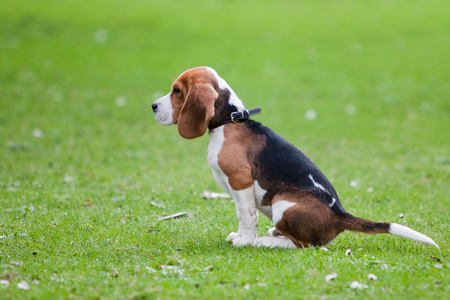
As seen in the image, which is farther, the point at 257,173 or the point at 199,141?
the point at 199,141

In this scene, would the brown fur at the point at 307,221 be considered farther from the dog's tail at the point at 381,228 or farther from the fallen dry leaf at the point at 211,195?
the fallen dry leaf at the point at 211,195

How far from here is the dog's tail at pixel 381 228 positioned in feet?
17.1

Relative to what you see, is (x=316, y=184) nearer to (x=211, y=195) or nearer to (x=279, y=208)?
(x=279, y=208)

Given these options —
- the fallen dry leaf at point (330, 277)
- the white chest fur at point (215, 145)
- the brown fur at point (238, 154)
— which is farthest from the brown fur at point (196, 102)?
the fallen dry leaf at point (330, 277)

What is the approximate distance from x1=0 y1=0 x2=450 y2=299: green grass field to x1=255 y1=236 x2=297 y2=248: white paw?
6.7 inches

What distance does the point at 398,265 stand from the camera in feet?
16.6

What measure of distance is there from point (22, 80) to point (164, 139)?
5343mm

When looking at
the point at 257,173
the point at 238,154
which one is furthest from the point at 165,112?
the point at 257,173

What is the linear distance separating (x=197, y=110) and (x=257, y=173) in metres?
0.85

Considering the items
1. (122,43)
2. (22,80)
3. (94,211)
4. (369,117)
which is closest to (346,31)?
(369,117)

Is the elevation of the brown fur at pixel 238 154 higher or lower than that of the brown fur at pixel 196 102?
lower

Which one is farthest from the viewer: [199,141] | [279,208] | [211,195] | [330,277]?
[199,141]

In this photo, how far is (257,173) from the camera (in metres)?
5.65

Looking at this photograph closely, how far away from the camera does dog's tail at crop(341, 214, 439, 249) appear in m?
5.23
